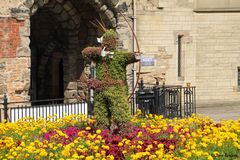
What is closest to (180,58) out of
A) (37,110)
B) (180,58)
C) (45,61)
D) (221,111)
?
(180,58)

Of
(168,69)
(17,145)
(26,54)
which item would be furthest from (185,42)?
(17,145)

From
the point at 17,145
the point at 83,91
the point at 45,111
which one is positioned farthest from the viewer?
the point at 83,91

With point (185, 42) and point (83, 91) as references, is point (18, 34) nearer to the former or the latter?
point (83, 91)

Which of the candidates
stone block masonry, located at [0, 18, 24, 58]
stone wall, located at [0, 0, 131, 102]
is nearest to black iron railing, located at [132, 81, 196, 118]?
stone wall, located at [0, 0, 131, 102]

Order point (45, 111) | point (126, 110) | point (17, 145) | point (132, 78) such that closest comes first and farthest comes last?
1. point (17, 145)
2. point (126, 110)
3. point (45, 111)
4. point (132, 78)

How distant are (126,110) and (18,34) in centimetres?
525

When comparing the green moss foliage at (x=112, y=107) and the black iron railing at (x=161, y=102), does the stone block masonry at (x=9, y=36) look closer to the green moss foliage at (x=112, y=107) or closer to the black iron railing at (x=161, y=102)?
the black iron railing at (x=161, y=102)

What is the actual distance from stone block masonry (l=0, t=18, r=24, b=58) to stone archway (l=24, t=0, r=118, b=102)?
10.1 feet

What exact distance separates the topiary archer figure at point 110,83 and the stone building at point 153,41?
6235mm

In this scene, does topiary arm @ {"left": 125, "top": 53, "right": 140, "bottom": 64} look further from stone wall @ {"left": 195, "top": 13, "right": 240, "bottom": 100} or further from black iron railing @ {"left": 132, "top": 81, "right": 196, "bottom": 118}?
stone wall @ {"left": 195, "top": 13, "right": 240, "bottom": 100}

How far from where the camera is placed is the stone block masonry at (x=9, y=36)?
1312 cm

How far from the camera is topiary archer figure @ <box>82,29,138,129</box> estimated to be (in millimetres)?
9367

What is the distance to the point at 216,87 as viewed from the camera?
18938 mm

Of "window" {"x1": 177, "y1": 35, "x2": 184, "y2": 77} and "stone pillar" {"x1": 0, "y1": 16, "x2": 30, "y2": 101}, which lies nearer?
"stone pillar" {"x1": 0, "y1": 16, "x2": 30, "y2": 101}
